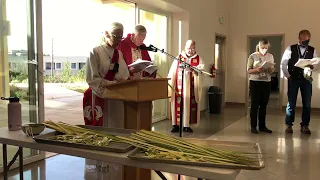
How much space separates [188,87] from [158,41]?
5.29ft

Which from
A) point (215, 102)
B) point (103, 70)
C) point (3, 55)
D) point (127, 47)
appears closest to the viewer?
point (103, 70)

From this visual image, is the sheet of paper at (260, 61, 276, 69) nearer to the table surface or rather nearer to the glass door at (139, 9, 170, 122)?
the glass door at (139, 9, 170, 122)

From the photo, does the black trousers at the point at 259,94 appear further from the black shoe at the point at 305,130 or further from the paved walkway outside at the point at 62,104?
the paved walkway outside at the point at 62,104

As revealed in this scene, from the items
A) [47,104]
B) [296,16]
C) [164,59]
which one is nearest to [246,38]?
[296,16]

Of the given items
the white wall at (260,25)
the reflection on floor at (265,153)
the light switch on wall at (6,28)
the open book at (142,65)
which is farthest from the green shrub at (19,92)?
the white wall at (260,25)

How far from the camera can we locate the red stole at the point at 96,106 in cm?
262

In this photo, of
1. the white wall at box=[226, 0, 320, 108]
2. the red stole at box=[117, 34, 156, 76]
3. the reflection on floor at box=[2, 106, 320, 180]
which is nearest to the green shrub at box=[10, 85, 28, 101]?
the reflection on floor at box=[2, 106, 320, 180]

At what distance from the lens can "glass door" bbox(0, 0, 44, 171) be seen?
11.6ft

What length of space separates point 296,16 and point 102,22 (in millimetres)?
5190

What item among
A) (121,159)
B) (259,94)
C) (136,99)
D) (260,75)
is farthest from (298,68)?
(121,159)

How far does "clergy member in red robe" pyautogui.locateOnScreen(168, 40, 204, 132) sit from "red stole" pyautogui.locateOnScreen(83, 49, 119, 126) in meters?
2.64

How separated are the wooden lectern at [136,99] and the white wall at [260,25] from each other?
6.90 m

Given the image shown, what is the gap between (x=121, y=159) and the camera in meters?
1.42

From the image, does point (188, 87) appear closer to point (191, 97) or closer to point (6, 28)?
point (191, 97)
